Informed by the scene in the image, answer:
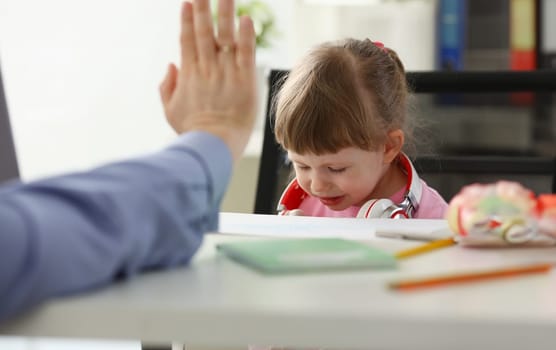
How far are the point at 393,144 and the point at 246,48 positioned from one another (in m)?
0.67

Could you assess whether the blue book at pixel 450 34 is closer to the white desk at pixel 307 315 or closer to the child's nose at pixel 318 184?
the child's nose at pixel 318 184

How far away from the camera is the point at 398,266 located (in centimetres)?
62

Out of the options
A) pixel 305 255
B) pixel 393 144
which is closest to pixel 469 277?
pixel 305 255

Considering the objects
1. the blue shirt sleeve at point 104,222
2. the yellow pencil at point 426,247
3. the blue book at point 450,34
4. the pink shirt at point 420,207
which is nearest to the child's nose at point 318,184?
the pink shirt at point 420,207

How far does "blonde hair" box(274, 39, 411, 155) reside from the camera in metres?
1.25

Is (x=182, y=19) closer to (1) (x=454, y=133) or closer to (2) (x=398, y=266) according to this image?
(2) (x=398, y=266)

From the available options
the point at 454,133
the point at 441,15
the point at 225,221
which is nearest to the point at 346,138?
the point at 225,221

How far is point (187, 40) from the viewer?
0.73 m

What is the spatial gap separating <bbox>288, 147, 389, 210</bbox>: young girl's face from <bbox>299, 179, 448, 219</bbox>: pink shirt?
0.05 m

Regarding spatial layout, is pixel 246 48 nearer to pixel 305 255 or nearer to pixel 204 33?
pixel 204 33

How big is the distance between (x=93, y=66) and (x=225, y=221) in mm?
2265

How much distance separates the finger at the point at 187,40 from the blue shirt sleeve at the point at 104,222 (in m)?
0.11

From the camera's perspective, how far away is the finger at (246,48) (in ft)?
2.31

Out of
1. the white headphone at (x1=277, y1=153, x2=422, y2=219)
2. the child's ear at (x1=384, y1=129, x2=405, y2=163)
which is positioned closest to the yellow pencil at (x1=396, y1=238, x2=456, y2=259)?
the white headphone at (x1=277, y1=153, x2=422, y2=219)
